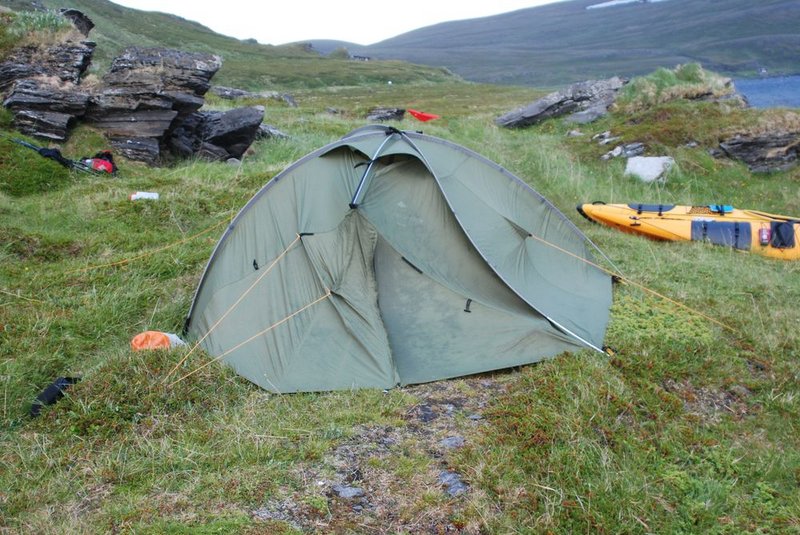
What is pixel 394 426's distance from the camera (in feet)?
18.2

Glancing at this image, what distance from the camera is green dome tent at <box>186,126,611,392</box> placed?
6.67m

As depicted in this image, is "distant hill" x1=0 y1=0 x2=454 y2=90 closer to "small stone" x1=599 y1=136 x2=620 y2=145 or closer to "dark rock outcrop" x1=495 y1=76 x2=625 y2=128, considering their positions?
"dark rock outcrop" x1=495 y1=76 x2=625 y2=128

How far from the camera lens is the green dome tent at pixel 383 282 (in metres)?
6.67

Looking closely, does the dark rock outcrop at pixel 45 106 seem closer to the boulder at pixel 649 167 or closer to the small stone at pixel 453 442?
the small stone at pixel 453 442

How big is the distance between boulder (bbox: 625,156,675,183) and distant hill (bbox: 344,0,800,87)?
79904 mm

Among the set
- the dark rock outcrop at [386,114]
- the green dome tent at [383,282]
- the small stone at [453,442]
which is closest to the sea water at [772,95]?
the dark rock outcrop at [386,114]

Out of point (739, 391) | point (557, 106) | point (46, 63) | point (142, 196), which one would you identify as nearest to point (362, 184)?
point (739, 391)

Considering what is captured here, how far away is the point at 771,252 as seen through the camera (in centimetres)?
1073

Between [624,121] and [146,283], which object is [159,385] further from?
[624,121]

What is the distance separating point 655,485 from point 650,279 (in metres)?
4.79

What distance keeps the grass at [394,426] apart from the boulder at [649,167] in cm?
684

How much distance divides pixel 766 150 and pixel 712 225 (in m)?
6.94

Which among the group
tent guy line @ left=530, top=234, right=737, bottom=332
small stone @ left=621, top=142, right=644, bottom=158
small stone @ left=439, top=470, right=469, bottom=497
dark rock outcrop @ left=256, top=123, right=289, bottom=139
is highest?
dark rock outcrop @ left=256, top=123, right=289, bottom=139

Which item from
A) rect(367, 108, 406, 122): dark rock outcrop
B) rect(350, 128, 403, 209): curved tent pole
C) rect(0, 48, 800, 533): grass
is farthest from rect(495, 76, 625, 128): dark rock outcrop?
rect(350, 128, 403, 209): curved tent pole
